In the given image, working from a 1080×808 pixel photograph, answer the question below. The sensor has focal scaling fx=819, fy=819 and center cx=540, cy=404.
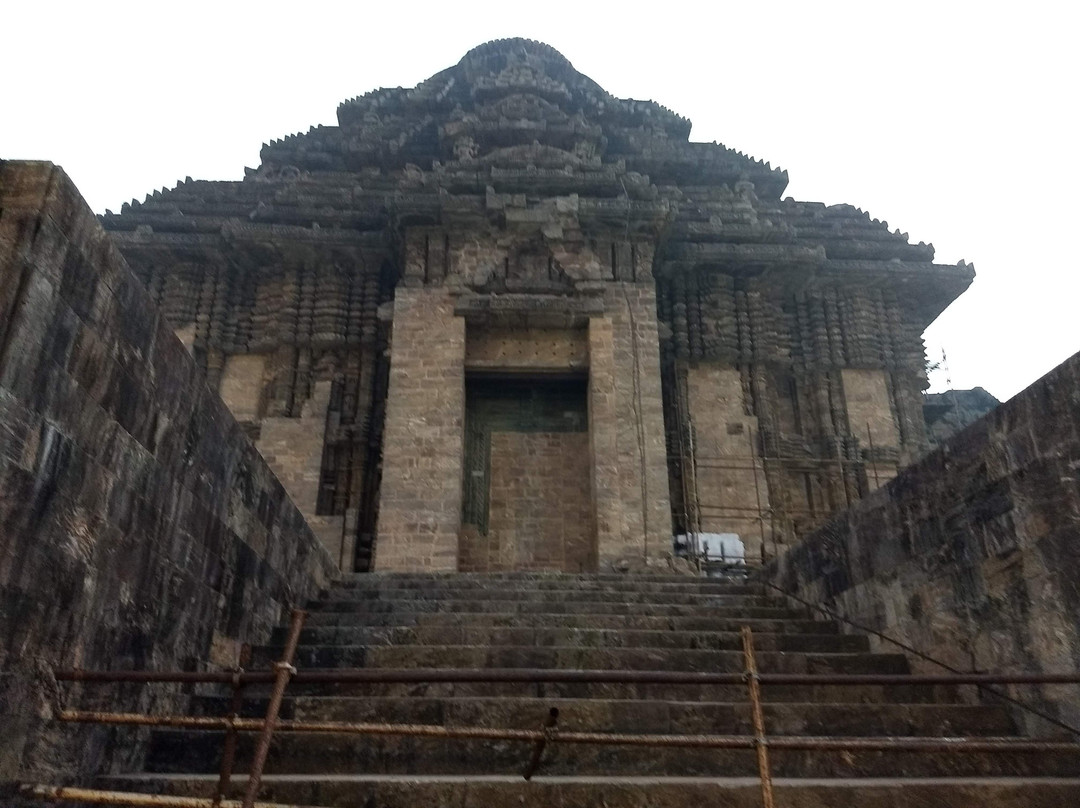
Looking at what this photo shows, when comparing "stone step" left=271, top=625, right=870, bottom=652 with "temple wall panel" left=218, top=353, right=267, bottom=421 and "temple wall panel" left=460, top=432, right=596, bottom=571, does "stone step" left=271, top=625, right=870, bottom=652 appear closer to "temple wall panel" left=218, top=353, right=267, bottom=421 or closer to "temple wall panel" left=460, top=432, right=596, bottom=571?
"temple wall panel" left=460, top=432, right=596, bottom=571

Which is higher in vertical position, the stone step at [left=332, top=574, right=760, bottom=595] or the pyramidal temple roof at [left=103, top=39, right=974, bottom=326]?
the pyramidal temple roof at [left=103, top=39, right=974, bottom=326]

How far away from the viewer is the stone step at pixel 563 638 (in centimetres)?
711

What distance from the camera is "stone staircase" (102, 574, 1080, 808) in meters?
4.48

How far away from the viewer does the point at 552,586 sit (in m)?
9.15

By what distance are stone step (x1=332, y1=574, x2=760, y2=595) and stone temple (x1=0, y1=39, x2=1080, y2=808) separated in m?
0.08

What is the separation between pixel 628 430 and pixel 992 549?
7738 mm

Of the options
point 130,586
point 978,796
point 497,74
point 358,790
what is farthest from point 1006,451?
point 497,74

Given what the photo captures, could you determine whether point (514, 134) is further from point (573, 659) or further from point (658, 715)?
point (658, 715)

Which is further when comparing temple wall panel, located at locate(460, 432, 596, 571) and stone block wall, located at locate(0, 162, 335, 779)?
temple wall panel, located at locate(460, 432, 596, 571)

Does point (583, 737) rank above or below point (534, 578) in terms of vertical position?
below

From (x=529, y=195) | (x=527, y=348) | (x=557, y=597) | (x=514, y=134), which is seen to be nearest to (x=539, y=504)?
(x=527, y=348)

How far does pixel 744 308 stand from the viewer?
1653 centimetres

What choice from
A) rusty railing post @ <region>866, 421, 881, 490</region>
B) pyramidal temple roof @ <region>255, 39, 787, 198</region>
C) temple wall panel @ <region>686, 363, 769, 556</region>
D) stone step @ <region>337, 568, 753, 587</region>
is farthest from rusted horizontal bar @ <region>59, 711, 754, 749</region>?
pyramidal temple roof @ <region>255, 39, 787, 198</region>

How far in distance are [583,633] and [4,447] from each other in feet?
15.6
